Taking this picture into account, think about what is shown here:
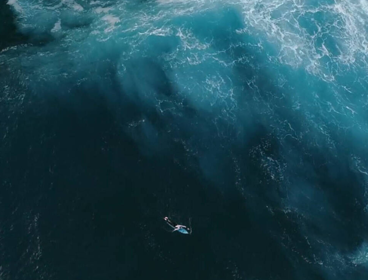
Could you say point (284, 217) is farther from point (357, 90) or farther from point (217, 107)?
point (357, 90)

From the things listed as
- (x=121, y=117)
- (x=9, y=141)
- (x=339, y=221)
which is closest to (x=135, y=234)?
(x=121, y=117)

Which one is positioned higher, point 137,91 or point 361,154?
point 137,91

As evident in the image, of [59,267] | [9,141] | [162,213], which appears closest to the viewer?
[59,267]

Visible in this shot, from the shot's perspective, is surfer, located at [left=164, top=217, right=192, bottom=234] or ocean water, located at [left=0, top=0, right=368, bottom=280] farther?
surfer, located at [left=164, top=217, right=192, bottom=234]

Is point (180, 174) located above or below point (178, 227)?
above

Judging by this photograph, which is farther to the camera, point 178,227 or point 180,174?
point 180,174

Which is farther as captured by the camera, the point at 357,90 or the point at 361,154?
the point at 357,90

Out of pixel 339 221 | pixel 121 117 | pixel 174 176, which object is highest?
pixel 121 117

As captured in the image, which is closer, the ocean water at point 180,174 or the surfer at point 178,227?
the ocean water at point 180,174
